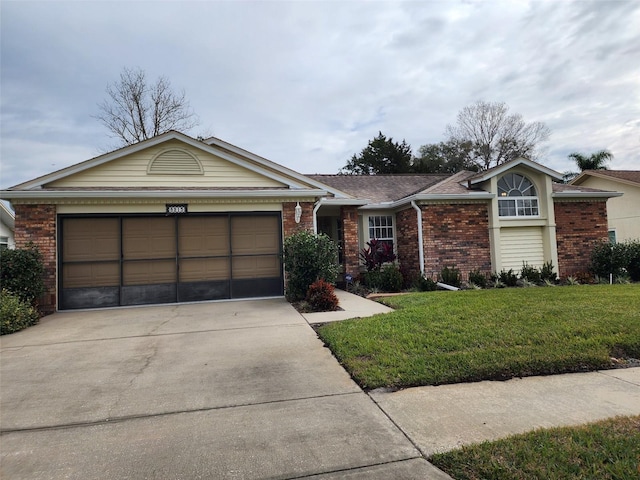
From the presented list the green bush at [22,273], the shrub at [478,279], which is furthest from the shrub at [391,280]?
the green bush at [22,273]

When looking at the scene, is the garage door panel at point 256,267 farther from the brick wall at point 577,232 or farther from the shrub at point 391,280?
the brick wall at point 577,232

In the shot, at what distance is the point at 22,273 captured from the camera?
8.07m

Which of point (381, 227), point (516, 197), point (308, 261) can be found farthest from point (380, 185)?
point (308, 261)

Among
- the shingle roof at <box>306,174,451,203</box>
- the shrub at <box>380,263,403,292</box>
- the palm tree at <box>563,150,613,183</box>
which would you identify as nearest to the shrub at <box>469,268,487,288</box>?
the shrub at <box>380,263,403,292</box>

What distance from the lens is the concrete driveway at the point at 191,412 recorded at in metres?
2.60

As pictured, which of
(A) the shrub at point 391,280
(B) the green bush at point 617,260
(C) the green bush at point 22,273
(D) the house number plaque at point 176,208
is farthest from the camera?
(B) the green bush at point 617,260

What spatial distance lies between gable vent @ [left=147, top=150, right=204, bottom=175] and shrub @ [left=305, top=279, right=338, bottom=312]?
15.8 ft

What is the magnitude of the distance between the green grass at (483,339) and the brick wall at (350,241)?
15.4ft

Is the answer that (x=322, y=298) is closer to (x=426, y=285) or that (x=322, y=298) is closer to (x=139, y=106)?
(x=426, y=285)

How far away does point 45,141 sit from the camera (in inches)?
568

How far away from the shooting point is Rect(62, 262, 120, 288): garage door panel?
935 centimetres

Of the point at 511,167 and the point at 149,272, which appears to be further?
the point at 511,167

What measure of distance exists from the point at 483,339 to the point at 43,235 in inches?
402

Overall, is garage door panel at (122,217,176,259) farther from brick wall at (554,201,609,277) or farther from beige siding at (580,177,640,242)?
beige siding at (580,177,640,242)
